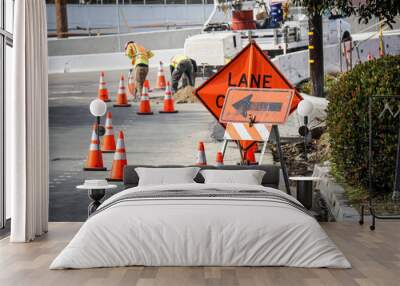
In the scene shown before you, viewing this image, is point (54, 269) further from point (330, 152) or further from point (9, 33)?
point (330, 152)

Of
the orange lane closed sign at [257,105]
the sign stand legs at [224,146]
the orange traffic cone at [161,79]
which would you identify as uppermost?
the orange traffic cone at [161,79]

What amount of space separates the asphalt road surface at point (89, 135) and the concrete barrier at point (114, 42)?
27 centimetres

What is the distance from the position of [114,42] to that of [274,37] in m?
1.84

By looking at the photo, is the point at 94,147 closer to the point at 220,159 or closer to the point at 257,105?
the point at 220,159

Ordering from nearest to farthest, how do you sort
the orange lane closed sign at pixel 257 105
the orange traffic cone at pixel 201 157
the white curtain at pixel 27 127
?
the white curtain at pixel 27 127 → the orange lane closed sign at pixel 257 105 → the orange traffic cone at pixel 201 157

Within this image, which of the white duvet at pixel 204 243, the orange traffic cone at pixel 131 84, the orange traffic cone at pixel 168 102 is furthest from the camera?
the orange traffic cone at pixel 131 84

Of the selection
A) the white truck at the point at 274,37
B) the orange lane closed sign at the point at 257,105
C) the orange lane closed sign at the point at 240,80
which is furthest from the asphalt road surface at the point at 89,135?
the white truck at the point at 274,37

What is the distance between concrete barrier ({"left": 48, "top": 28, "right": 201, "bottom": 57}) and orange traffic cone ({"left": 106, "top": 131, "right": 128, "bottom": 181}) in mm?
1139

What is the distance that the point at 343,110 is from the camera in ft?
28.9

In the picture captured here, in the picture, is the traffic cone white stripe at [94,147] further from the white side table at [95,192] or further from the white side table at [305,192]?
the white side table at [305,192]

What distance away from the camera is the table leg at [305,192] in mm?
8508

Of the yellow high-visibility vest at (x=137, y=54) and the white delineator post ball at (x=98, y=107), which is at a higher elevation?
the yellow high-visibility vest at (x=137, y=54)

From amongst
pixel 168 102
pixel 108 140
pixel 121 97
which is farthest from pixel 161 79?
pixel 108 140

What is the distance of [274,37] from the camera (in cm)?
930
